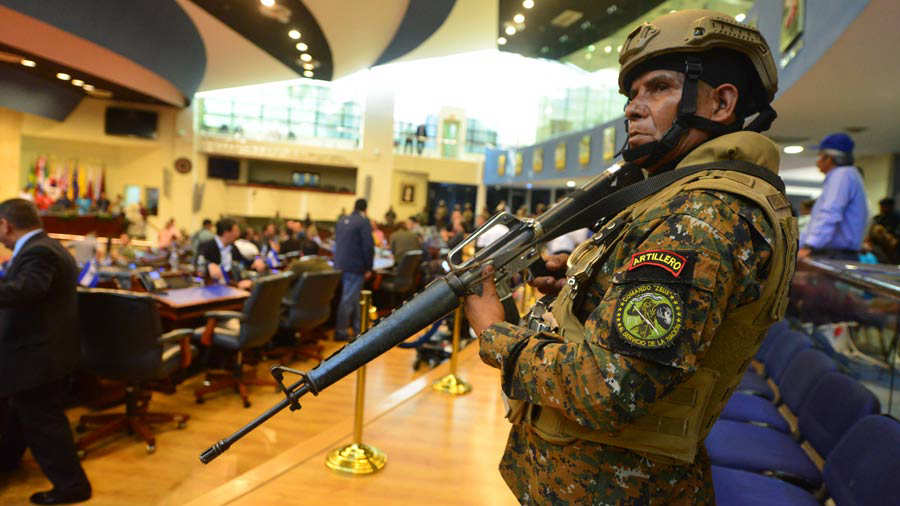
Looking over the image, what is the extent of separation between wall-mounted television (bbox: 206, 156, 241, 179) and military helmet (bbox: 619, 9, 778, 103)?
697 inches

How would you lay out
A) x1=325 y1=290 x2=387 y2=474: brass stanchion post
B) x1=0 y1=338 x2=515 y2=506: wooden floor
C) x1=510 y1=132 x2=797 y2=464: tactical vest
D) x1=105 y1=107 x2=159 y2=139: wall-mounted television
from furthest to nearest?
x1=105 y1=107 x2=159 y2=139: wall-mounted television, x1=325 y1=290 x2=387 y2=474: brass stanchion post, x1=0 y1=338 x2=515 y2=506: wooden floor, x1=510 y1=132 x2=797 y2=464: tactical vest

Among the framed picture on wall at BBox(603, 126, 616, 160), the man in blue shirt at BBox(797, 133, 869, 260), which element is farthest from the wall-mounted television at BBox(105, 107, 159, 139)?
the man in blue shirt at BBox(797, 133, 869, 260)

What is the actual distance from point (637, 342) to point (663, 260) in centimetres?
13

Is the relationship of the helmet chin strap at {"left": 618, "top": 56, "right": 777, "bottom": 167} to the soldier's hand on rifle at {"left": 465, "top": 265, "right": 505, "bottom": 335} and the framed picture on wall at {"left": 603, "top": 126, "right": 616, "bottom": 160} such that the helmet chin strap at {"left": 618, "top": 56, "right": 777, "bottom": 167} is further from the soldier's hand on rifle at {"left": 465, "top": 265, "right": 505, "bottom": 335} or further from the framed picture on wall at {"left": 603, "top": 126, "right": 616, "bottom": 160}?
the framed picture on wall at {"left": 603, "top": 126, "right": 616, "bottom": 160}

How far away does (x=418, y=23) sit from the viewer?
38.6 feet

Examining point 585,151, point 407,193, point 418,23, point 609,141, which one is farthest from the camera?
point 407,193

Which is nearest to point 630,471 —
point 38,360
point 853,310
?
point 853,310

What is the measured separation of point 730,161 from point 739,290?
239 millimetres

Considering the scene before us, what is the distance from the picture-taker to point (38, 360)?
8.70 ft

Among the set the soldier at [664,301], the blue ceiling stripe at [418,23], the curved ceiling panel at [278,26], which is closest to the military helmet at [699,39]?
the soldier at [664,301]

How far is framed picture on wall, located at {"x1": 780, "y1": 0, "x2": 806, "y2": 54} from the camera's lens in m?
3.91

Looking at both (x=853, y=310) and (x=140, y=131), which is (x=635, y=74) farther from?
(x=140, y=131)

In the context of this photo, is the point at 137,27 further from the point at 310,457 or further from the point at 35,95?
the point at 310,457

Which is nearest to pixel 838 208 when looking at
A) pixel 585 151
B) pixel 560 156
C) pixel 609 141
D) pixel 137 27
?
pixel 609 141
